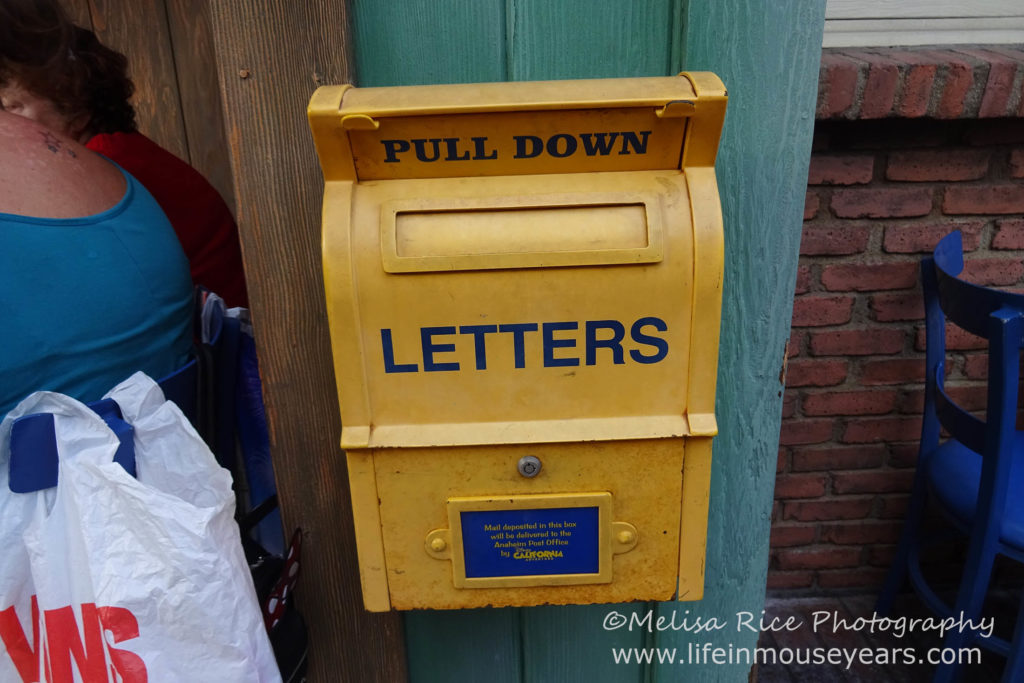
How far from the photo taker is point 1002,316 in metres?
1.55

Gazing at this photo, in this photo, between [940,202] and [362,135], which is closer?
[362,135]

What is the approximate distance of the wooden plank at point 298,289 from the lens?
3.52 feet

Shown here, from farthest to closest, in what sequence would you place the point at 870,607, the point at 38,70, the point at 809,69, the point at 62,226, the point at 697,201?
the point at 870,607 < the point at 38,70 < the point at 809,69 < the point at 62,226 < the point at 697,201

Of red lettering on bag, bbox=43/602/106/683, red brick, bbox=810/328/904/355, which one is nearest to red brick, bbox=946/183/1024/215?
red brick, bbox=810/328/904/355

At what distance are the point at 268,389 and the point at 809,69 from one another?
1051mm

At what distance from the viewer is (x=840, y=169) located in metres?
1.96

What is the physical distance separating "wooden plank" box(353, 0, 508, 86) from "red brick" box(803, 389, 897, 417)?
1.53 metres

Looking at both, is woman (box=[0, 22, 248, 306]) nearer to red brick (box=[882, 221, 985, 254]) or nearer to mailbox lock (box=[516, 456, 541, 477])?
mailbox lock (box=[516, 456, 541, 477])

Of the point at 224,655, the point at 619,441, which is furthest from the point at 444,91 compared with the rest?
the point at 224,655

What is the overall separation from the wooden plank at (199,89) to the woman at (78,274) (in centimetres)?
64

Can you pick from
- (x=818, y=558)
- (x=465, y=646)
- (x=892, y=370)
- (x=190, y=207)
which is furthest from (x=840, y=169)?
(x=190, y=207)

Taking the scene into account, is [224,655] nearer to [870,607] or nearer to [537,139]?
[537,139]

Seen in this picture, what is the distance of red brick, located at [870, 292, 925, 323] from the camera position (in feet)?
6.78

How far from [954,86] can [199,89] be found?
1.93 meters
